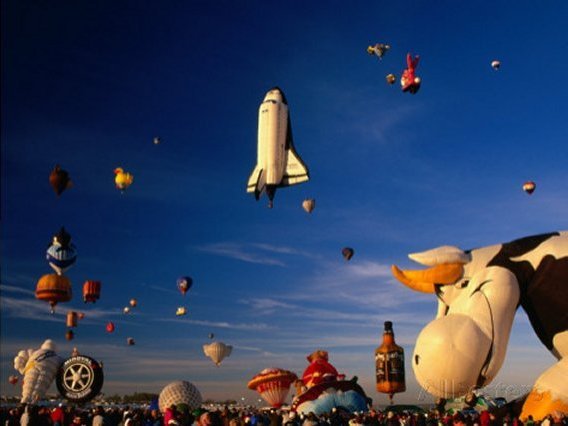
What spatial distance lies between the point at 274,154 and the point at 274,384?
12.6 meters

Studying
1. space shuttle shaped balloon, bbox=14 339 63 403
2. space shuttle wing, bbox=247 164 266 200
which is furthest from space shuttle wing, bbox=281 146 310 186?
space shuttle shaped balloon, bbox=14 339 63 403

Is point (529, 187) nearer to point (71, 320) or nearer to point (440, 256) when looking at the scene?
point (440, 256)

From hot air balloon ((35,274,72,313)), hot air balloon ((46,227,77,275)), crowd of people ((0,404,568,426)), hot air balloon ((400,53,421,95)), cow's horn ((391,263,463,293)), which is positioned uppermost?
hot air balloon ((400,53,421,95))

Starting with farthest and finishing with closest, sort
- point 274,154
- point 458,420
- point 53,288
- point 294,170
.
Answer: point 53,288 → point 294,170 → point 274,154 → point 458,420

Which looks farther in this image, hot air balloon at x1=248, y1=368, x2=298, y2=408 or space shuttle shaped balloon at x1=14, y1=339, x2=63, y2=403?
hot air balloon at x1=248, y1=368, x2=298, y2=408

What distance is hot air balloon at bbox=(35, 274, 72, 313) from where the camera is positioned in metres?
34.8

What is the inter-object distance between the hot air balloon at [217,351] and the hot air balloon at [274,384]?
839cm

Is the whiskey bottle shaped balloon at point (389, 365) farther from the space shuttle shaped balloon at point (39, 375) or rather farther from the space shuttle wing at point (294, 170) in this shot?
the space shuttle shaped balloon at point (39, 375)

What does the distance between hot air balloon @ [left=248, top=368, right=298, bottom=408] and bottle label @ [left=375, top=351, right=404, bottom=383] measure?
354 inches

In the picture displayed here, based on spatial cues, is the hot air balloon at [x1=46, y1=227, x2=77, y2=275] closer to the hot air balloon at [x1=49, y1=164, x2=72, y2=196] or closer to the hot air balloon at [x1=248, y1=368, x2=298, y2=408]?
the hot air balloon at [x1=49, y1=164, x2=72, y2=196]

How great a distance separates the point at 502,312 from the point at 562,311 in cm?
154

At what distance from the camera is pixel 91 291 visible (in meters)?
41.0

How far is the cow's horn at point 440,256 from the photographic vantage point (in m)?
14.4

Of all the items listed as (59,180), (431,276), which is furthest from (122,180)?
(431,276)
